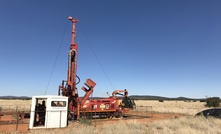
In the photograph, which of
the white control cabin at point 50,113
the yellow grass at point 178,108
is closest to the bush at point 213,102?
the yellow grass at point 178,108

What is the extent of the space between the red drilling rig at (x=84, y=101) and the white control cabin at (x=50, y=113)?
Result: 2818mm

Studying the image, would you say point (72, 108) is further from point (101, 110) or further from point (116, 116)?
point (116, 116)

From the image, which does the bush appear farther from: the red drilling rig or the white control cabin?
the white control cabin

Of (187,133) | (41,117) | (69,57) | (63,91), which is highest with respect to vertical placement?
(69,57)

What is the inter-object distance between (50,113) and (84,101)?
17.0ft

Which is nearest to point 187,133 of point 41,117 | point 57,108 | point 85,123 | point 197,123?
point 197,123

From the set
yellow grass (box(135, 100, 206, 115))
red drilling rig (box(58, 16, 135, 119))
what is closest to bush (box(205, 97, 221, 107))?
yellow grass (box(135, 100, 206, 115))

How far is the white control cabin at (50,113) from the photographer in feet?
52.5

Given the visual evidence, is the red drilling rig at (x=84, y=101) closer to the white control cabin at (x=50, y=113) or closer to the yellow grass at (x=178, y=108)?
the white control cabin at (x=50, y=113)

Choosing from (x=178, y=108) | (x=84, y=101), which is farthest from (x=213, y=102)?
(x=84, y=101)

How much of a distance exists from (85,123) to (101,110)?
4772mm

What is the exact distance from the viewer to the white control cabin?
16000 mm

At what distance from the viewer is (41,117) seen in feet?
55.8

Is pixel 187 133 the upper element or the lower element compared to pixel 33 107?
lower
